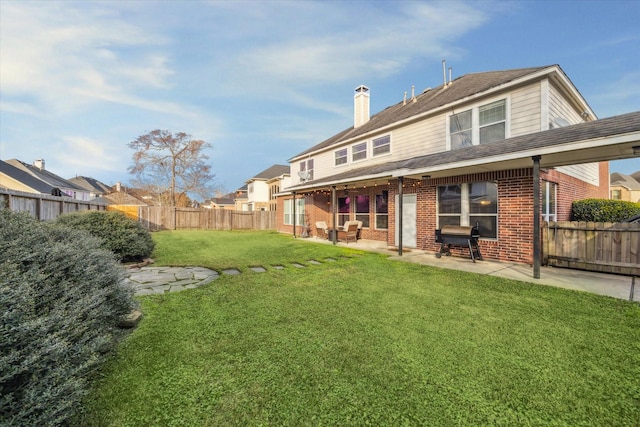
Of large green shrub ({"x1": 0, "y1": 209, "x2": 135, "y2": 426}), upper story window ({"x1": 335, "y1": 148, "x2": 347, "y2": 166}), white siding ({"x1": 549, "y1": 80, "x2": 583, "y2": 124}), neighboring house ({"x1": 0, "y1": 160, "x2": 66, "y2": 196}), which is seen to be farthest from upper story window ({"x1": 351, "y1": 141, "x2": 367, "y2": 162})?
neighboring house ({"x1": 0, "y1": 160, "x2": 66, "y2": 196})

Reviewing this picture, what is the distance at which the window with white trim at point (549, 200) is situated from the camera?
8086 mm

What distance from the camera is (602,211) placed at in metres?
9.44

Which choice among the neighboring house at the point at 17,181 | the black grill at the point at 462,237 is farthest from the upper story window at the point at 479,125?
the neighboring house at the point at 17,181

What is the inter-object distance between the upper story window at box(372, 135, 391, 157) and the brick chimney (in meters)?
4.68

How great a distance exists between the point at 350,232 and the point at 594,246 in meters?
8.07

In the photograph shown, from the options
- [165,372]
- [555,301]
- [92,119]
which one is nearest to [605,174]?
[555,301]

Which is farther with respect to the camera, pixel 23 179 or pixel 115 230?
pixel 23 179

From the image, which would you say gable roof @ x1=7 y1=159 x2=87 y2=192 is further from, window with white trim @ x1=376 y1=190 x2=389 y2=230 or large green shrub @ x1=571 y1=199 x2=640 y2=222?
large green shrub @ x1=571 y1=199 x2=640 y2=222

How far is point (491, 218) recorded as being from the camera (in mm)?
8266

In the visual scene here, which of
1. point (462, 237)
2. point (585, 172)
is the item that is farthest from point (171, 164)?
point (585, 172)

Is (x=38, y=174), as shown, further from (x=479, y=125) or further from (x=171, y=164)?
(x=479, y=125)

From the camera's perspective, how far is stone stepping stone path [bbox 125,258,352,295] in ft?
17.1

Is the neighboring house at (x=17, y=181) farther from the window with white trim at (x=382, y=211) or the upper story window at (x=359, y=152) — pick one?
the window with white trim at (x=382, y=211)

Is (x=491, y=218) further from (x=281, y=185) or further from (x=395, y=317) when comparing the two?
(x=281, y=185)
